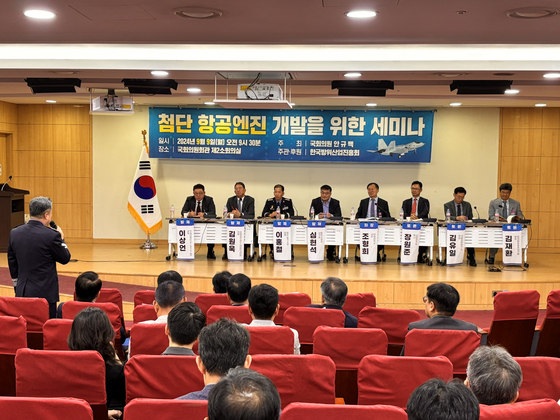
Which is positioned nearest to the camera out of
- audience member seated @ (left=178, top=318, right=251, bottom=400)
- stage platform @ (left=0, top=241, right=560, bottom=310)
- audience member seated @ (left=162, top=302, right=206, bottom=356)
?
audience member seated @ (left=178, top=318, right=251, bottom=400)

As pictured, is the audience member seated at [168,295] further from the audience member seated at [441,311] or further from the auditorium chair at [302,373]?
the audience member seated at [441,311]

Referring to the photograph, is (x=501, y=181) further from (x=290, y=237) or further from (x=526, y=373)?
(x=526, y=373)

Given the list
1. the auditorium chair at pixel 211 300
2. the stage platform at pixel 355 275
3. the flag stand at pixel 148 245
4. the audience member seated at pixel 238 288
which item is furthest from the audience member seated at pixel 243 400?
the flag stand at pixel 148 245

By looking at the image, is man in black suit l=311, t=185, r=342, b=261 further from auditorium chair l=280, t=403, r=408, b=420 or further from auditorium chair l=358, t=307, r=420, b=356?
auditorium chair l=280, t=403, r=408, b=420

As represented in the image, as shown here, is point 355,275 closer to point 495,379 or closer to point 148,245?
point 148,245

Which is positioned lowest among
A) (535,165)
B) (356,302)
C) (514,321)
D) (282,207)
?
(514,321)

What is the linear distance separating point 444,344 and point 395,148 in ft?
25.0

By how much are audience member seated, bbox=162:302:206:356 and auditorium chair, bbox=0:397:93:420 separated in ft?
2.62

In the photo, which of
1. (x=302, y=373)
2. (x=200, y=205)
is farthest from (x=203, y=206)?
(x=302, y=373)

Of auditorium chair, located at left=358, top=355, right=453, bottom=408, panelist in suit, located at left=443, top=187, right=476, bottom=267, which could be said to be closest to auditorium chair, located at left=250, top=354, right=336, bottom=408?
auditorium chair, located at left=358, top=355, right=453, bottom=408
